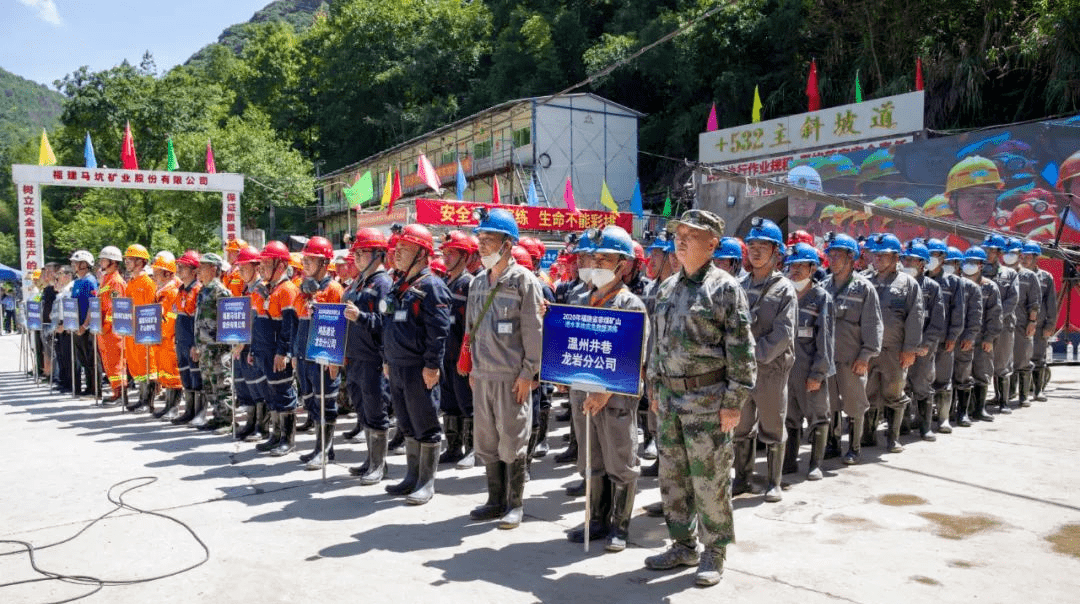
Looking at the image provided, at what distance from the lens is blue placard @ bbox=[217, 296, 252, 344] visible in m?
8.34

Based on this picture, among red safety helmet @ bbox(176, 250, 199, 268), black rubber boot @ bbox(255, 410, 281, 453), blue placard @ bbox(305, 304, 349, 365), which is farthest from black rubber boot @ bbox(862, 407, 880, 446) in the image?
red safety helmet @ bbox(176, 250, 199, 268)

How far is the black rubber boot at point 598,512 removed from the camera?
17.5 feet

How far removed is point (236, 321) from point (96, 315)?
4665 millimetres

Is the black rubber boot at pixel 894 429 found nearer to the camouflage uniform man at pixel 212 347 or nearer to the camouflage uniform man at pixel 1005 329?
the camouflage uniform man at pixel 1005 329

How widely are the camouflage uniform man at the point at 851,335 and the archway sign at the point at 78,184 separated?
1828 cm

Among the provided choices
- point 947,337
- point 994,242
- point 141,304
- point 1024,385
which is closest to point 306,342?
point 141,304

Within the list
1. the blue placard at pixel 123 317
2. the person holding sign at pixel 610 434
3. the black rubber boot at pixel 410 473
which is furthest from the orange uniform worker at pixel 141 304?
the person holding sign at pixel 610 434

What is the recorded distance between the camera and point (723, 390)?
4.53 meters

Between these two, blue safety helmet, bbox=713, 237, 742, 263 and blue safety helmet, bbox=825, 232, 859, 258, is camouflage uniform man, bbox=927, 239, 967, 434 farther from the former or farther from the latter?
blue safety helmet, bbox=713, 237, 742, 263

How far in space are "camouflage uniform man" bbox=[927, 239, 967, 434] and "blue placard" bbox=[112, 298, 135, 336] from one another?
1035cm

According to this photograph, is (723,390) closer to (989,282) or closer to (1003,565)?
(1003,565)

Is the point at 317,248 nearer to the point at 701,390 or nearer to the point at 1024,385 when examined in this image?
the point at 701,390

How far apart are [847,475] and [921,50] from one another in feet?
77.0

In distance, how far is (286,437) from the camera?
8.20 meters
